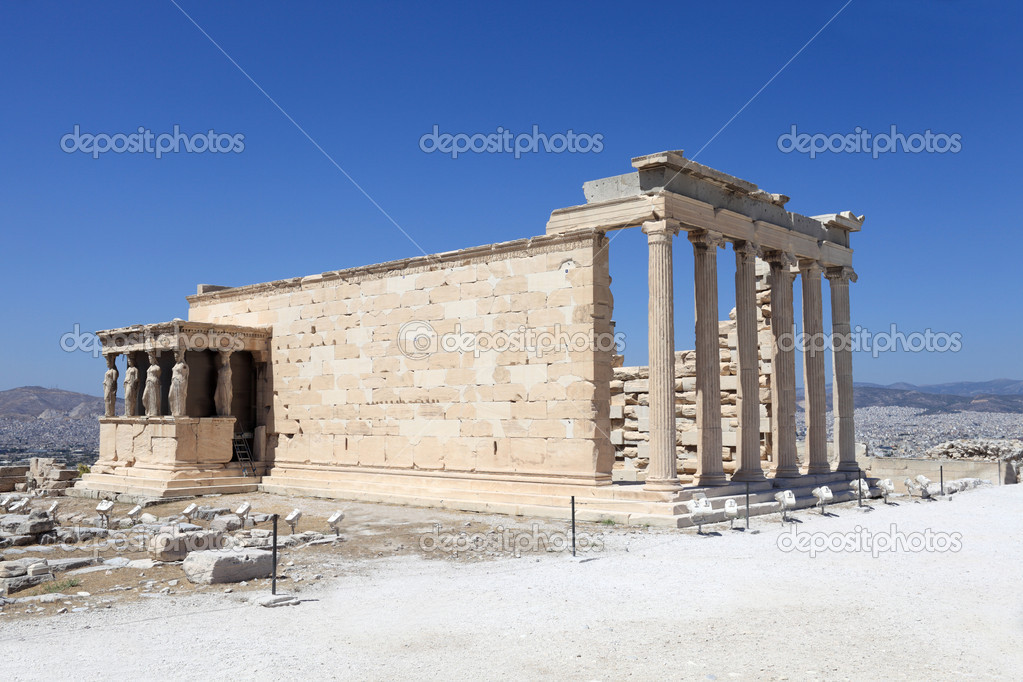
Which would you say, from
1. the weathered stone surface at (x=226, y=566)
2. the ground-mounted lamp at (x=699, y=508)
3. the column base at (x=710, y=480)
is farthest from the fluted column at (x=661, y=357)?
the weathered stone surface at (x=226, y=566)

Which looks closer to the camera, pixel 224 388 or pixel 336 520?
pixel 336 520

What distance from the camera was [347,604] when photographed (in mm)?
8789

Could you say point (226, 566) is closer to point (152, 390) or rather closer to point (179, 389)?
point (179, 389)

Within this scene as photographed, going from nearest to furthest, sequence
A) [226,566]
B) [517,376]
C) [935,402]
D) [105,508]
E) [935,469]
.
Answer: [226,566] → [105,508] → [517,376] → [935,469] → [935,402]

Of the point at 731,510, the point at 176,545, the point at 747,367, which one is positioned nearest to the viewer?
the point at 176,545

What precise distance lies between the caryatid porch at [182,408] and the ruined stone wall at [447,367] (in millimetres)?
717

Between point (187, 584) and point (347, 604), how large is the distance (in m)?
2.12

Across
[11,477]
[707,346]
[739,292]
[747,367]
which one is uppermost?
[739,292]

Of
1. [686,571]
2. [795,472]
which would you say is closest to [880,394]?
[795,472]

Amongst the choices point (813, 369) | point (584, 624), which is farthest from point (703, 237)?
point (584, 624)

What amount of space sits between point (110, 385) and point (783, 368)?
53.2ft

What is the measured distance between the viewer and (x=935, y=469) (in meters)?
25.1

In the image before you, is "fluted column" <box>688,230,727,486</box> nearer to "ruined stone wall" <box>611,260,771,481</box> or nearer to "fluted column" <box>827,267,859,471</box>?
"ruined stone wall" <box>611,260,771,481</box>

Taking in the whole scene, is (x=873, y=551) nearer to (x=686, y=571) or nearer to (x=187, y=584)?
(x=686, y=571)
